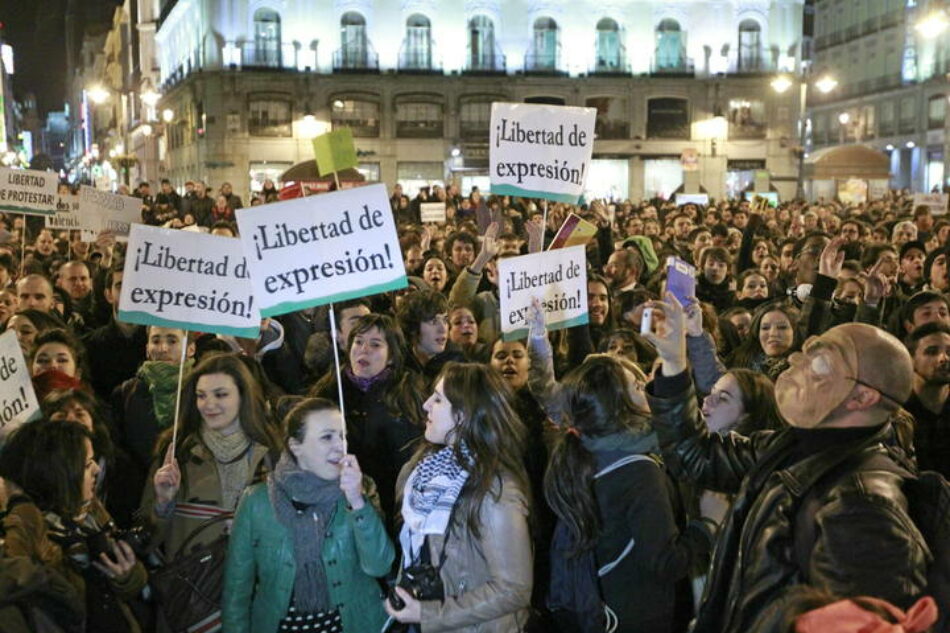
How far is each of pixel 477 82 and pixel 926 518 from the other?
43.9 meters

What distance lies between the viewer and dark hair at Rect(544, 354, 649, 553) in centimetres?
403

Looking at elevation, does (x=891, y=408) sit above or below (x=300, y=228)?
below

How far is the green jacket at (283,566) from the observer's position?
397 centimetres

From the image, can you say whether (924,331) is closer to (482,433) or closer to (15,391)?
(482,433)

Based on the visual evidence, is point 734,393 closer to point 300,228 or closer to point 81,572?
point 300,228

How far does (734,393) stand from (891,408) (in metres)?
1.51

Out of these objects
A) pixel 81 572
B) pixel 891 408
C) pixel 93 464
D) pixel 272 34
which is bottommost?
pixel 81 572

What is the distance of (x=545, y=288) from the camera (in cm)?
608

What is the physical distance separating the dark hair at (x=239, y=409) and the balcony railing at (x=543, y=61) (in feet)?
140

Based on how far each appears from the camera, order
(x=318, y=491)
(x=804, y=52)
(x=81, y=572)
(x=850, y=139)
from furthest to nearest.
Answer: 1. (x=804, y=52)
2. (x=850, y=139)
3. (x=318, y=491)
4. (x=81, y=572)

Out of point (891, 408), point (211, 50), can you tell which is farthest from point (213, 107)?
point (891, 408)

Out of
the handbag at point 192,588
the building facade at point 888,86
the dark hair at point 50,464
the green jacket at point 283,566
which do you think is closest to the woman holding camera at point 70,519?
the dark hair at point 50,464

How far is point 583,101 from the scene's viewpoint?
46156 mm

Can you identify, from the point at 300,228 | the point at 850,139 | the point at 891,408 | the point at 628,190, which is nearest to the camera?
the point at 891,408
